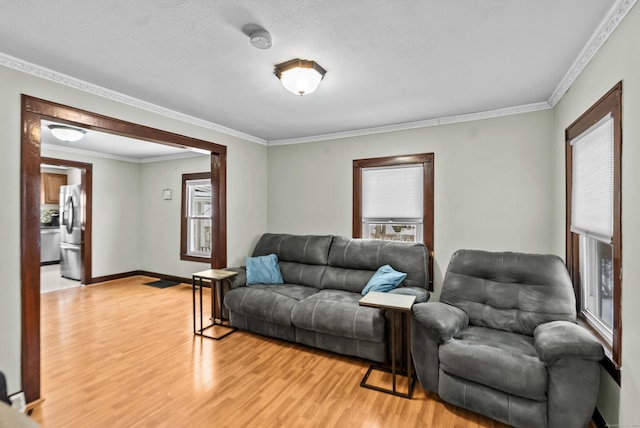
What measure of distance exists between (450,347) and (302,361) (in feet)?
4.64

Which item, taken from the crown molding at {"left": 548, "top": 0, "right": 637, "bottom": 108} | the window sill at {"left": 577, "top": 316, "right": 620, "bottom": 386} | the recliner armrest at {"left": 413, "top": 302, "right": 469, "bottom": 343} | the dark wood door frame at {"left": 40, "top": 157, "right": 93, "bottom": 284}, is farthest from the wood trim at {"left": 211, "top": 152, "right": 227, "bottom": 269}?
the window sill at {"left": 577, "top": 316, "right": 620, "bottom": 386}

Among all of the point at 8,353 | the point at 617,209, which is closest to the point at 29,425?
the point at 8,353

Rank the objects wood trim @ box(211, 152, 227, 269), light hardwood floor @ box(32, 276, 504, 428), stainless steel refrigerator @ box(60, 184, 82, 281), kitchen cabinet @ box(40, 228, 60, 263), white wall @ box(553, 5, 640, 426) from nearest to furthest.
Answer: white wall @ box(553, 5, 640, 426) < light hardwood floor @ box(32, 276, 504, 428) < wood trim @ box(211, 152, 227, 269) < stainless steel refrigerator @ box(60, 184, 82, 281) < kitchen cabinet @ box(40, 228, 60, 263)

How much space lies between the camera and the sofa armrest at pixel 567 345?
5.97 ft

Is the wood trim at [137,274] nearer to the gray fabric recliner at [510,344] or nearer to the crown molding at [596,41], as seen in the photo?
the gray fabric recliner at [510,344]

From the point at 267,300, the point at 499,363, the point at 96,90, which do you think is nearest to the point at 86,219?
the point at 96,90

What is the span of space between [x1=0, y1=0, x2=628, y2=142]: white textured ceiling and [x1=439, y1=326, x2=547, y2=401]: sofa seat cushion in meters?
2.07

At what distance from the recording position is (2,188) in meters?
2.19

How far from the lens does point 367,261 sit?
371 cm

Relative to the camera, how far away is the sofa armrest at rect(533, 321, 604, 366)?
71.7 inches

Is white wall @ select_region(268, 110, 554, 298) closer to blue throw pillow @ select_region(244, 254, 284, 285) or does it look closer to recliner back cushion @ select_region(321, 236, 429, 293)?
recliner back cushion @ select_region(321, 236, 429, 293)

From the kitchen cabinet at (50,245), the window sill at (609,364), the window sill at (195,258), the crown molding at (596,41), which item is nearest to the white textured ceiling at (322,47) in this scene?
the crown molding at (596,41)

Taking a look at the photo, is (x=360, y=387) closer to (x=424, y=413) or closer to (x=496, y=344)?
(x=424, y=413)

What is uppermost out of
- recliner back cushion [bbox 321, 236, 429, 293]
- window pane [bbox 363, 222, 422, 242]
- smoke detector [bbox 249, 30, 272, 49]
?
smoke detector [bbox 249, 30, 272, 49]
